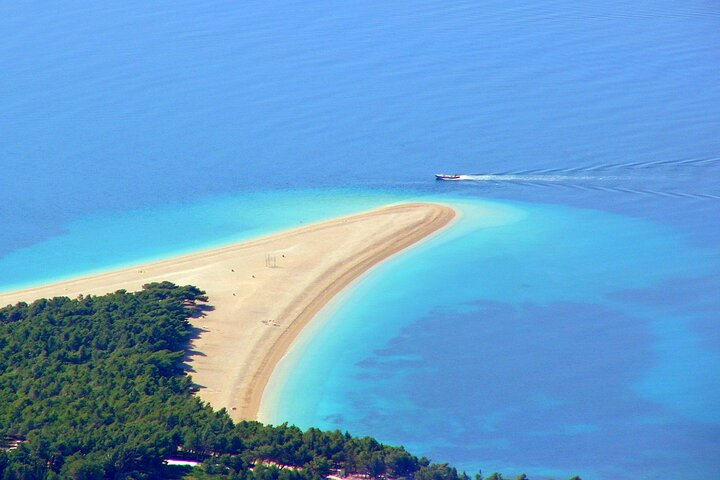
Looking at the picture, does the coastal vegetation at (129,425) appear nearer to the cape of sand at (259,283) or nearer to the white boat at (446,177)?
the cape of sand at (259,283)

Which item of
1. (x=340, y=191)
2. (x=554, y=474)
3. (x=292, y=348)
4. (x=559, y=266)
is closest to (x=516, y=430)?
(x=554, y=474)

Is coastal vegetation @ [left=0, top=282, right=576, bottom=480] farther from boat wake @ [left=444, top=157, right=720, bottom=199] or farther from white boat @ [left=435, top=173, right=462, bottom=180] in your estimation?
boat wake @ [left=444, top=157, right=720, bottom=199]

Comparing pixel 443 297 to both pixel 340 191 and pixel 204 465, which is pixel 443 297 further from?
pixel 204 465

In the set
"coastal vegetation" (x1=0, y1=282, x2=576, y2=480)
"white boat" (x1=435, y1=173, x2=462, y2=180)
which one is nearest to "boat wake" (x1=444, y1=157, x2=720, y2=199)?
"white boat" (x1=435, y1=173, x2=462, y2=180)

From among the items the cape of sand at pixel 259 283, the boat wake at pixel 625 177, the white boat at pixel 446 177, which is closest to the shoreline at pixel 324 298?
the cape of sand at pixel 259 283

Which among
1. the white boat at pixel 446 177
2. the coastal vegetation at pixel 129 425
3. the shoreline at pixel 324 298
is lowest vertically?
the coastal vegetation at pixel 129 425
